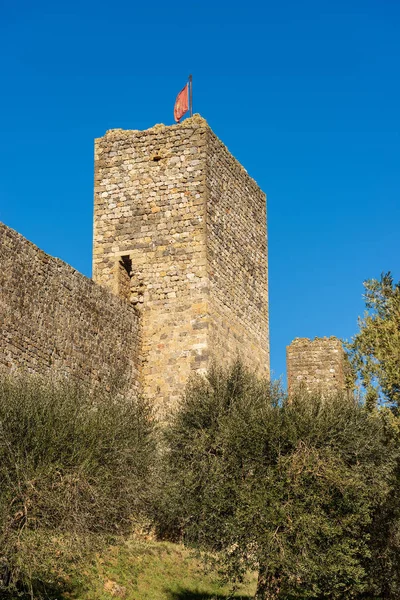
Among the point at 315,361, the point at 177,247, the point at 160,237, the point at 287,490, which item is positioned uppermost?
the point at 160,237

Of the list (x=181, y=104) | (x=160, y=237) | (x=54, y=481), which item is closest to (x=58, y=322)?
(x=160, y=237)

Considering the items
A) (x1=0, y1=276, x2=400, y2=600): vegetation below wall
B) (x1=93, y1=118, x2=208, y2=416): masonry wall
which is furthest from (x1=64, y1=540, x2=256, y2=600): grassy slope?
(x1=93, y1=118, x2=208, y2=416): masonry wall

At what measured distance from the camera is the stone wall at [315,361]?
32.2 meters

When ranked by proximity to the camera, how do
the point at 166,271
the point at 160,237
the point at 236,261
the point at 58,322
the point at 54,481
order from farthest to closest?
the point at 236,261 → the point at 160,237 → the point at 166,271 → the point at 58,322 → the point at 54,481

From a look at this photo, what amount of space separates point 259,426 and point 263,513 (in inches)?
64.8

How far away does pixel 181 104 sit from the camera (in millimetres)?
24500

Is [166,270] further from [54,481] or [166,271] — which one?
[54,481]

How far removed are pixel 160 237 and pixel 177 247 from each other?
1.76ft

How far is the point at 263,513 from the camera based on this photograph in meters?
15.8

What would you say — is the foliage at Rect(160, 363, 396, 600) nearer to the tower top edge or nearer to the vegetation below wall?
the vegetation below wall

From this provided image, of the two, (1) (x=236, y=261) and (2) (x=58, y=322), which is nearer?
(2) (x=58, y=322)

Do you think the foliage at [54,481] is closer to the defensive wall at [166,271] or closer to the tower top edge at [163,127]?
the defensive wall at [166,271]

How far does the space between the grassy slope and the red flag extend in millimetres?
10221

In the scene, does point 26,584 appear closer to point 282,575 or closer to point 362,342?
point 282,575
